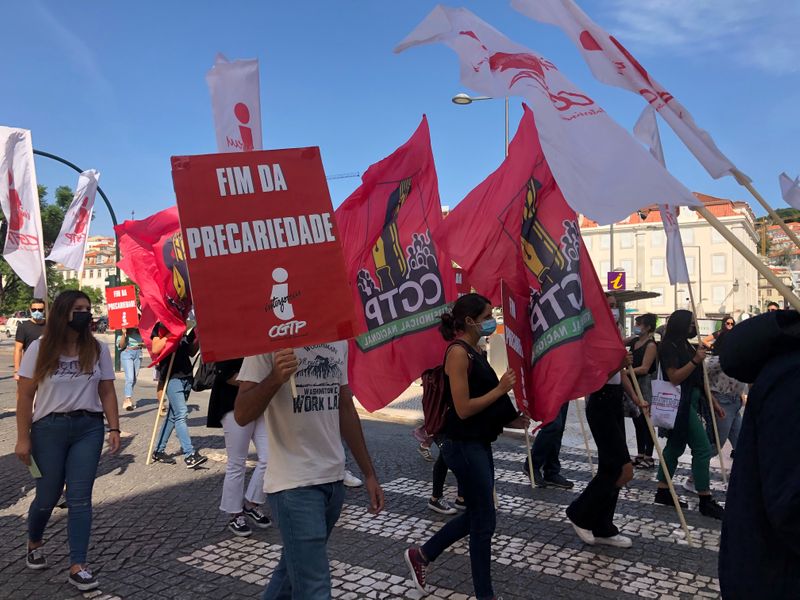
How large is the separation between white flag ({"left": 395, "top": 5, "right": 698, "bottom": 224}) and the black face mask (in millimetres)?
2652

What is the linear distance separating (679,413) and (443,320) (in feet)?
9.80

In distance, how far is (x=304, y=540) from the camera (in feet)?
8.78

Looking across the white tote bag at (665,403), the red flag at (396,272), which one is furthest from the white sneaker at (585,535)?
the red flag at (396,272)

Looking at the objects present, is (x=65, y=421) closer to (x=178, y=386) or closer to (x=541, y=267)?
(x=178, y=386)

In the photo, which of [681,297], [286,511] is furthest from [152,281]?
[681,297]

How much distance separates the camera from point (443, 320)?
4125 mm

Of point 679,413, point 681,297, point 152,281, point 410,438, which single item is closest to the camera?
point 679,413

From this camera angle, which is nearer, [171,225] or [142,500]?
[142,500]

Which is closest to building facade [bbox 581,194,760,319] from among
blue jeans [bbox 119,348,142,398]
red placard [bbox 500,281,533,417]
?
blue jeans [bbox 119,348,142,398]

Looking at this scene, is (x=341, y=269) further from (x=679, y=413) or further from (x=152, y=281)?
(x=152, y=281)

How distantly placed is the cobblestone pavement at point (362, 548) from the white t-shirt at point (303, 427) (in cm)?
154

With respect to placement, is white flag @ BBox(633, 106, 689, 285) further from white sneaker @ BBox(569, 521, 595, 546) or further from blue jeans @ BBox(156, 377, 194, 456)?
blue jeans @ BBox(156, 377, 194, 456)

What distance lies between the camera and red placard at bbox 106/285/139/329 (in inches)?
532

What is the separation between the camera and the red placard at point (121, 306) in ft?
44.3
